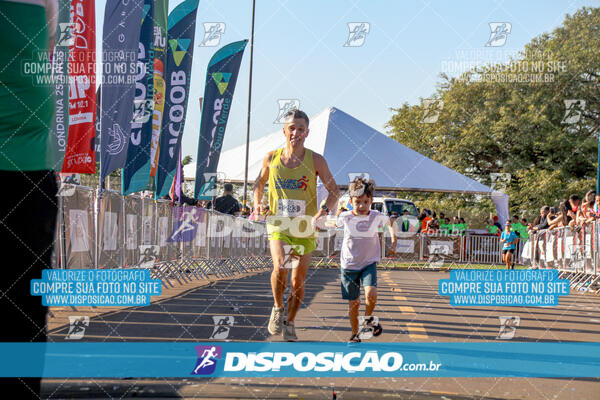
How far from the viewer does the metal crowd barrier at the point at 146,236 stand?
8992mm

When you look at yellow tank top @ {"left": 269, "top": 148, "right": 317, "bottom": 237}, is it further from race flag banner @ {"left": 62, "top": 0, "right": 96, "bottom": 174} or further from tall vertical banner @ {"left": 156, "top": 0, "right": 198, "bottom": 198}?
tall vertical banner @ {"left": 156, "top": 0, "right": 198, "bottom": 198}

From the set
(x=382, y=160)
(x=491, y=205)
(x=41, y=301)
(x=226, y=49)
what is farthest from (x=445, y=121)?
(x=41, y=301)

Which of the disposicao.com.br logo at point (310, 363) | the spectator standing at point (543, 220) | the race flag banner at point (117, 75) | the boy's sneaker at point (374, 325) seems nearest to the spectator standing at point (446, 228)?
the spectator standing at point (543, 220)

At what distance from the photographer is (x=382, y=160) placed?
31.7 m

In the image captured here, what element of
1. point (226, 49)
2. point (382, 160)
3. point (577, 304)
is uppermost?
point (226, 49)

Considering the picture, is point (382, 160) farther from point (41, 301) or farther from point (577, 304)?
point (41, 301)

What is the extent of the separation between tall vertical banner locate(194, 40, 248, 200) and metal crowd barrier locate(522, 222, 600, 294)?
8240 mm

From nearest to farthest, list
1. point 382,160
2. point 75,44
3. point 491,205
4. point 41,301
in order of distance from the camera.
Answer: point 41,301 < point 75,44 < point 382,160 < point 491,205

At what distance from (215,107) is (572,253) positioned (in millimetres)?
8818

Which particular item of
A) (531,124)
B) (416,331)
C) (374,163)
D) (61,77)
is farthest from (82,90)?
(531,124)

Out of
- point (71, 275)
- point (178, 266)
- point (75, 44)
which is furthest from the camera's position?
point (178, 266)

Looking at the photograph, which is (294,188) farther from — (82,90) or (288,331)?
(82,90)

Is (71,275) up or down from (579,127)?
down

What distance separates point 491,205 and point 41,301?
40427 millimetres
